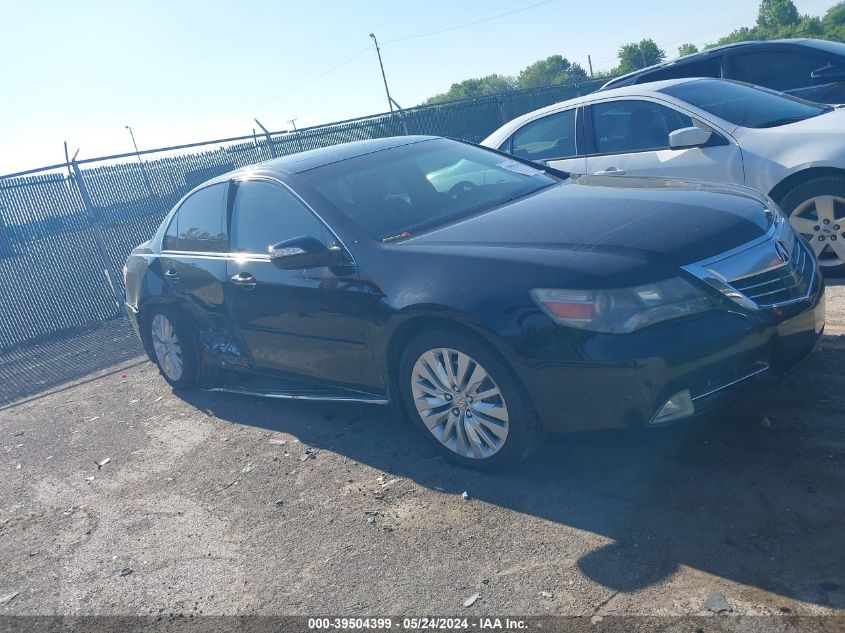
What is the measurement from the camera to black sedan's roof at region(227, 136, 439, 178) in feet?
17.5

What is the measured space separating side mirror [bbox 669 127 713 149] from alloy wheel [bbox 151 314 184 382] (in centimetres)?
415

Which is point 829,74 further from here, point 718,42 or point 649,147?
point 718,42

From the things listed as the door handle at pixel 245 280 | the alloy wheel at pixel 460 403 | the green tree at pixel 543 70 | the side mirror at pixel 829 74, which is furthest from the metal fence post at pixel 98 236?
the green tree at pixel 543 70

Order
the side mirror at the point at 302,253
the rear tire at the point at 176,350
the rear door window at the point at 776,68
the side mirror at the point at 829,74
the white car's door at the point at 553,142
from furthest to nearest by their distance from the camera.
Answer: the rear door window at the point at 776,68 < the side mirror at the point at 829,74 < the white car's door at the point at 553,142 < the rear tire at the point at 176,350 < the side mirror at the point at 302,253

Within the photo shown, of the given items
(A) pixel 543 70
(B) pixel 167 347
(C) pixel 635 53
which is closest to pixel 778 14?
(C) pixel 635 53

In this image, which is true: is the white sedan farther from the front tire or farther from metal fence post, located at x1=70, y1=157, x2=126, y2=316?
metal fence post, located at x1=70, y1=157, x2=126, y2=316

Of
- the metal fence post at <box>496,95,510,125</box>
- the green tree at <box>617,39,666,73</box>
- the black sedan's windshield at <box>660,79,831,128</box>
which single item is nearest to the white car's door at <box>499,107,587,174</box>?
the black sedan's windshield at <box>660,79,831,128</box>

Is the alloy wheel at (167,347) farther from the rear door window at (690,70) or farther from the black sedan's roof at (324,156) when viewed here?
the rear door window at (690,70)

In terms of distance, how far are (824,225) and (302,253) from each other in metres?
3.96

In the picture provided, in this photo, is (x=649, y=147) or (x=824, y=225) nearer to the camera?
(x=824, y=225)

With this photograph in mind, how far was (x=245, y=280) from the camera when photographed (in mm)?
5301

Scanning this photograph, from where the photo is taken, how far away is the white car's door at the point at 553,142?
7.51 meters

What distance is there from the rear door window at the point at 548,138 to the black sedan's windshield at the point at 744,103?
900 millimetres

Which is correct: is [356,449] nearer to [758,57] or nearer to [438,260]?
[438,260]
